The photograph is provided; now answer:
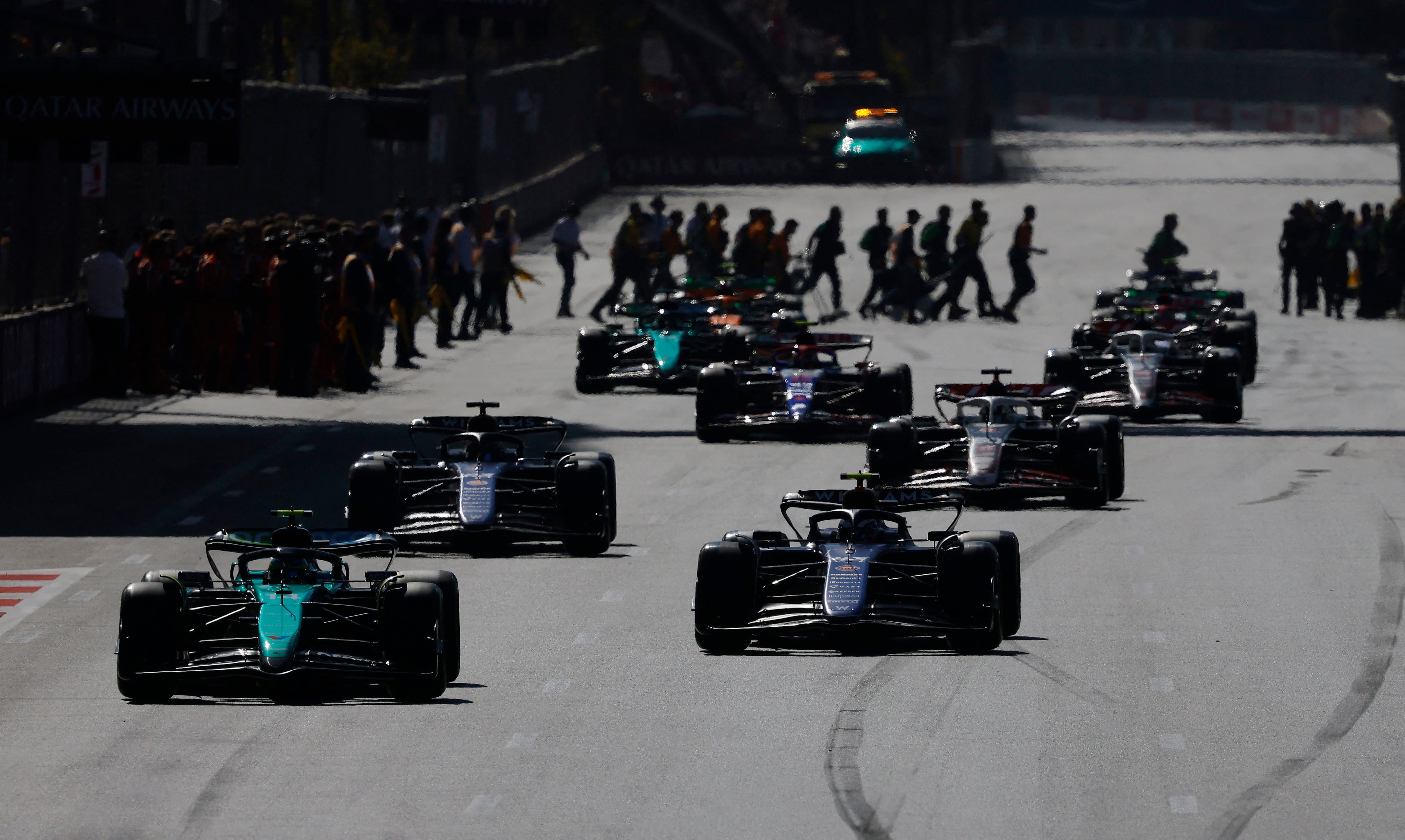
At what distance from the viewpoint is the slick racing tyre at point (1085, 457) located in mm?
19062

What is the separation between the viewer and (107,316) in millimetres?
25859

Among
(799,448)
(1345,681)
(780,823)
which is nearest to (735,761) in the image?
(780,823)

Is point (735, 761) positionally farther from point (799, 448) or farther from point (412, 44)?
point (412, 44)

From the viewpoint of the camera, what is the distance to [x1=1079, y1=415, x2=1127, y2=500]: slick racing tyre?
19.2m

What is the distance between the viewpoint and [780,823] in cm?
1012

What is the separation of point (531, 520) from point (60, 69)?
335 inches

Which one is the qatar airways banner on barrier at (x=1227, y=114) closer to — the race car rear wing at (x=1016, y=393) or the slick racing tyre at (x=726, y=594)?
the race car rear wing at (x=1016, y=393)

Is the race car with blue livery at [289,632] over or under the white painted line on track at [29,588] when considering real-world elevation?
over

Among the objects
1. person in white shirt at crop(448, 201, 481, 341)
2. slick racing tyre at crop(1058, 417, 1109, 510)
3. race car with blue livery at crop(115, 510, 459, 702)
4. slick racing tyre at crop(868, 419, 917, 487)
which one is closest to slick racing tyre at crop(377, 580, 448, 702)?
race car with blue livery at crop(115, 510, 459, 702)

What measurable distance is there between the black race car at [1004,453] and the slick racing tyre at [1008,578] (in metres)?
4.53

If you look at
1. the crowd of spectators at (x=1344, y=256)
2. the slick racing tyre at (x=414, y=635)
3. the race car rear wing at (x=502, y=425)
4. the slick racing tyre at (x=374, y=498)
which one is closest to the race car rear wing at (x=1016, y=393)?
the race car rear wing at (x=502, y=425)

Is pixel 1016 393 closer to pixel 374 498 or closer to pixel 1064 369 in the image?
pixel 1064 369

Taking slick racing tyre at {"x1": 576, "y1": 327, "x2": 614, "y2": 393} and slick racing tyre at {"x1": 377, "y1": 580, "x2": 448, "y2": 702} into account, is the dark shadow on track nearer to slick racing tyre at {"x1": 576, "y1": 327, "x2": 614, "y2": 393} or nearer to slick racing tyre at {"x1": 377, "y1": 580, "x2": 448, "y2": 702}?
slick racing tyre at {"x1": 576, "y1": 327, "x2": 614, "y2": 393}

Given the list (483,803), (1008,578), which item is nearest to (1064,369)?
(1008,578)
